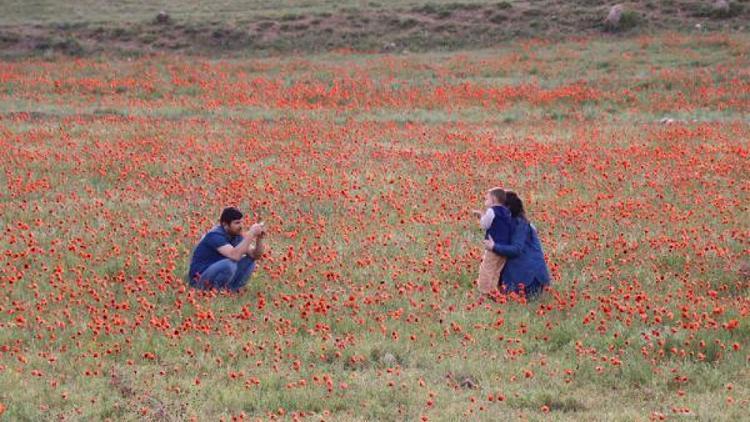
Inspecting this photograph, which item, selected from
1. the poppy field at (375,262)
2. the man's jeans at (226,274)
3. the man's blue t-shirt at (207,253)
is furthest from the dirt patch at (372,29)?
the man's jeans at (226,274)

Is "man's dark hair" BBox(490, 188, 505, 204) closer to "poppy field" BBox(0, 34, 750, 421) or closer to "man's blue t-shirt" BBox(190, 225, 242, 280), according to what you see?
"poppy field" BBox(0, 34, 750, 421)

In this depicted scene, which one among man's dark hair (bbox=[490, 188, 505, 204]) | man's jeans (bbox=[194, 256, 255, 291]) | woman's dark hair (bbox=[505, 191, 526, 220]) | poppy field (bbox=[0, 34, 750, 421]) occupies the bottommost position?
poppy field (bbox=[0, 34, 750, 421])

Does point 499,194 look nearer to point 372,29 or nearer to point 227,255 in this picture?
point 227,255

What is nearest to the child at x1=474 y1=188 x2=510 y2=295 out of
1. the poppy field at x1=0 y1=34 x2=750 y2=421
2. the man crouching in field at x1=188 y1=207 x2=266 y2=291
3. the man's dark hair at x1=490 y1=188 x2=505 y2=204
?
the man's dark hair at x1=490 y1=188 x2=505 y2=204

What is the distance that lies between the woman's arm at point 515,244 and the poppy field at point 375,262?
51 cm

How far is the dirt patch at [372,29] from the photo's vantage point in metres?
38.7

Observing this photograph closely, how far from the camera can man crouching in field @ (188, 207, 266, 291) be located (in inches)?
391

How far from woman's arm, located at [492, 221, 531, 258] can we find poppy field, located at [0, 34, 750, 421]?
514 millimetres

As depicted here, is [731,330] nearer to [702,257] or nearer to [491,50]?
[702,257]

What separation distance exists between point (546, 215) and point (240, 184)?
4.74 m

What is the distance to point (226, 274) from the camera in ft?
32.6

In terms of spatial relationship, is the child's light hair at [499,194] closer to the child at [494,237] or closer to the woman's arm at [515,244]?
the child at [494,237]

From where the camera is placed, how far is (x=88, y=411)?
699 centimetres

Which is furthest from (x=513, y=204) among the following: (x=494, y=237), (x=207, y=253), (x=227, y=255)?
(x=207, y=253)
